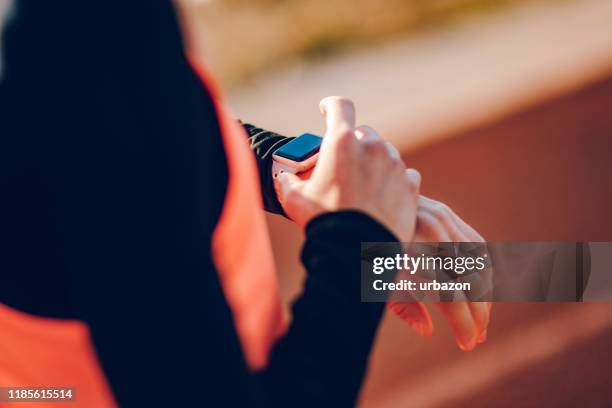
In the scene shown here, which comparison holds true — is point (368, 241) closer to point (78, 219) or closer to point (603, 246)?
point (78, 219)

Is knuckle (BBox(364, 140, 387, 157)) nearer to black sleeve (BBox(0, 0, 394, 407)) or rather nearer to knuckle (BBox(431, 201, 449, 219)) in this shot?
knuckle (BBox(431, 201, 449, 219))

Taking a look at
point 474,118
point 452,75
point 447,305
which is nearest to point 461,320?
point 447,305

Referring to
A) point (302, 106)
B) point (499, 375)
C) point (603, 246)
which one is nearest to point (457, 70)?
point (302, 106)

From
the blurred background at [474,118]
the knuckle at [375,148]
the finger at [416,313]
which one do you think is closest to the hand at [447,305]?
the finger at [416,313]

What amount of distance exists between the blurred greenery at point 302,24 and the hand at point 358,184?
155 inches

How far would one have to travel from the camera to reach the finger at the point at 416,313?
1007 millimetres

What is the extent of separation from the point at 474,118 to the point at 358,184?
3078mm

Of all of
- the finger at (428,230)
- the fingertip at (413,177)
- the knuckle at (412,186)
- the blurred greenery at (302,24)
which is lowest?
the finger at (428,230)

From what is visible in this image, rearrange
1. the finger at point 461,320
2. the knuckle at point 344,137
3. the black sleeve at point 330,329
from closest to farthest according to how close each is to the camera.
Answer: the black sleeve at point 330,329
the knuckle at point 344,137
the finger at point 461,320

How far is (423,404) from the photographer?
320 centimetres

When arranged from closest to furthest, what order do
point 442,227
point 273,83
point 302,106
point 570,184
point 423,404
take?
point 442,227 → point 423,404 → point 570,184 → point 302,106 → point 273,83

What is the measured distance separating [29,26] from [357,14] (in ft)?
15.6

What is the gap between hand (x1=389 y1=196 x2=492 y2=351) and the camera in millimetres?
944

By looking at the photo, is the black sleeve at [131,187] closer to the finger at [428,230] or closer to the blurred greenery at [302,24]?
the finger at [428,230]
